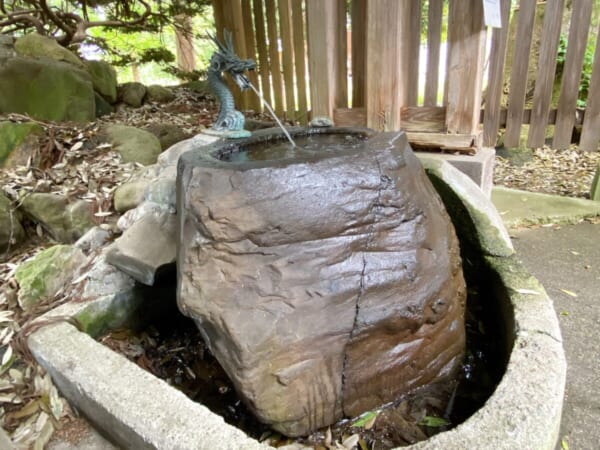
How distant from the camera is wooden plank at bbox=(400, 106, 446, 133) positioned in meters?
2.71

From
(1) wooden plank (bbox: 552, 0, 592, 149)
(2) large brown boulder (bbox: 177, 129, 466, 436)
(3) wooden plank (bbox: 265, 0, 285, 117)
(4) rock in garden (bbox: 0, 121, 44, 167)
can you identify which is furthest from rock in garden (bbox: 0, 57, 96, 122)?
(1) wooden plank (bbox: 552, 0, 592, 149)

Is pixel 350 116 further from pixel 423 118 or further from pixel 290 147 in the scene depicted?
pixel 290 147

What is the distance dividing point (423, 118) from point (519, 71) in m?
0.97

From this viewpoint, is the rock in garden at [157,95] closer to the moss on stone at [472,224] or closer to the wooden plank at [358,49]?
the wooden plank at [358,49]

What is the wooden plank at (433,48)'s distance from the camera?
2588 millimetres

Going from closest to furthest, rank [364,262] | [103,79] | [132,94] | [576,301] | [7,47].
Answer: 1. [364,262]
2. [576,301]
3. [7,47]
4. [103,79]
5. [132,94]

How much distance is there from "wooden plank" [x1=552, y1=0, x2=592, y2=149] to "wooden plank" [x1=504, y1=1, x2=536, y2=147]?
0.90 ft

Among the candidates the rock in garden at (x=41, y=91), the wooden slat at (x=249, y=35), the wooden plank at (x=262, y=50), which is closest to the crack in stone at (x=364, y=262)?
the wooden plank at (x=262, y=50)

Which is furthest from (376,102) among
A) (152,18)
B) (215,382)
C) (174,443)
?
(152,18)

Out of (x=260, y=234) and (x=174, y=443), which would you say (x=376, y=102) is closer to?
(x=260, y=234)

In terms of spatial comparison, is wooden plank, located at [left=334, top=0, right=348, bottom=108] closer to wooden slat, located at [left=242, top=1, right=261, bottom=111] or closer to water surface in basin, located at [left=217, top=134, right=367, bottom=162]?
water surface in basin, located at [left=217, top=134, right=367, bottom=162]

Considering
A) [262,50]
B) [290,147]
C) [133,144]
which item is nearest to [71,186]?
[133,144]

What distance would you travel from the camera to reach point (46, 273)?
1902mm

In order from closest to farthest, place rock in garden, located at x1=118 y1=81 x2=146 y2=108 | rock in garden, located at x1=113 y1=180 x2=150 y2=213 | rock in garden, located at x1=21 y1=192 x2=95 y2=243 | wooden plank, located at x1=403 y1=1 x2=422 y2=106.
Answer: rock in garden, located at x1=113 y1=180 x2=150 y2=213, rock in garden, located at x1=21 y1=192 x2=95 y2=243, wooden plank, located at x1=403 y1=1 x2=422 y2=106, rock in garden, located at x1=118 y1=81 x2=146 y2=108
